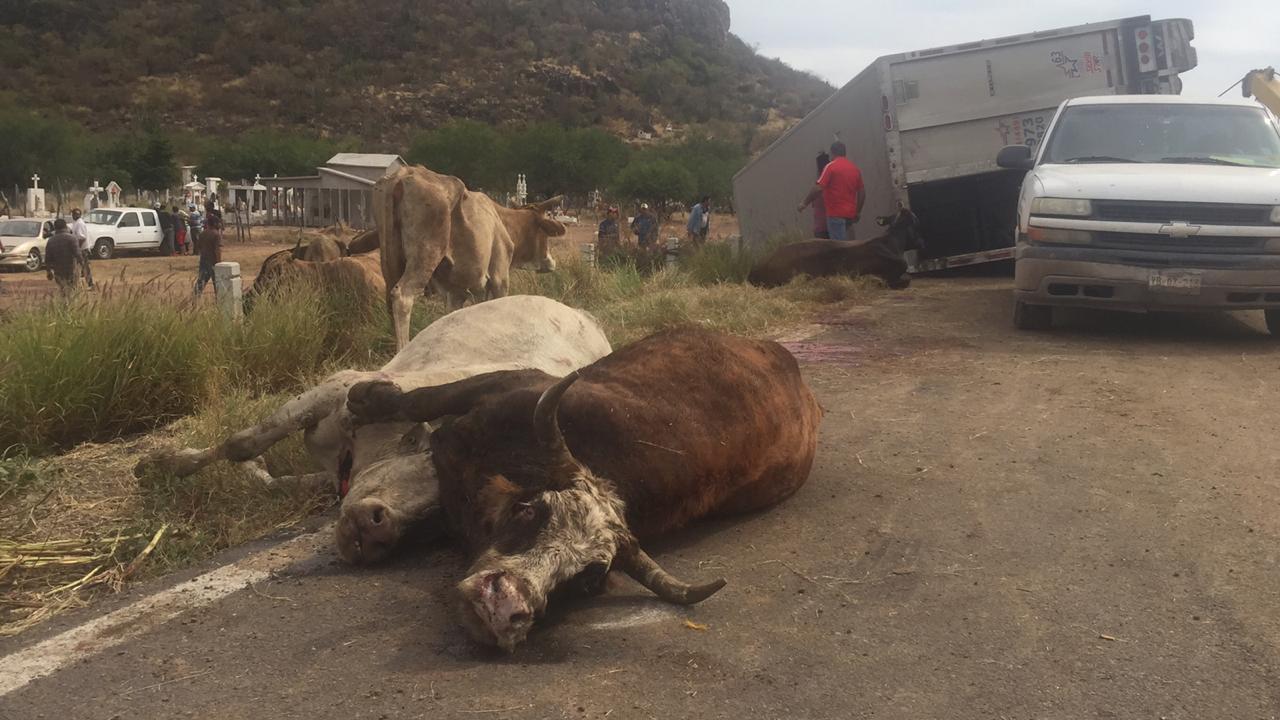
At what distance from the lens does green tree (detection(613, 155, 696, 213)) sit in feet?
168

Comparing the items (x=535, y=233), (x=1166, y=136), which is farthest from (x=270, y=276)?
(x=1166, y=136)

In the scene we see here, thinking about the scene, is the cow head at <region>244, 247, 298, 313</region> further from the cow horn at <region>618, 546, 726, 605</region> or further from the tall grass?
the cow horn at <region>618, 546, 726, 605</region>

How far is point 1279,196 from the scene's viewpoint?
848cm

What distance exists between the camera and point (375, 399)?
4.47m

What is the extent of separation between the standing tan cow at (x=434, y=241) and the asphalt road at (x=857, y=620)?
4.32m

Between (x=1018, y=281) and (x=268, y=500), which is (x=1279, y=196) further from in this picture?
(x=268, y=500)

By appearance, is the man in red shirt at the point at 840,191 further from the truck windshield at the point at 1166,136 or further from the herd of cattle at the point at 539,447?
the herd of cattle at the point at 539,447

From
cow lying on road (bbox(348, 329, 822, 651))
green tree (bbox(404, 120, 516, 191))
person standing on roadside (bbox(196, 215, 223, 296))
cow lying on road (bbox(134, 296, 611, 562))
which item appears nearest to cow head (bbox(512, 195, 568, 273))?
cow lying on road (bbox(134, 296, 611, 562))

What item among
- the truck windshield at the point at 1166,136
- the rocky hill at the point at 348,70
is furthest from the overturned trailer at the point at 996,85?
the rocky hill at the point at 348,70

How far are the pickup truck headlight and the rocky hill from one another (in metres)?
64.6

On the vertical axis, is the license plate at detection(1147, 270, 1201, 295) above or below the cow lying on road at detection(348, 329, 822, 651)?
above

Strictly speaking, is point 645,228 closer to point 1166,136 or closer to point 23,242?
point 1166,136

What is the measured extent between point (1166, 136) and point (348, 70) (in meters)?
75.4

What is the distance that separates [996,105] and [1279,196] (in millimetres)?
5999
